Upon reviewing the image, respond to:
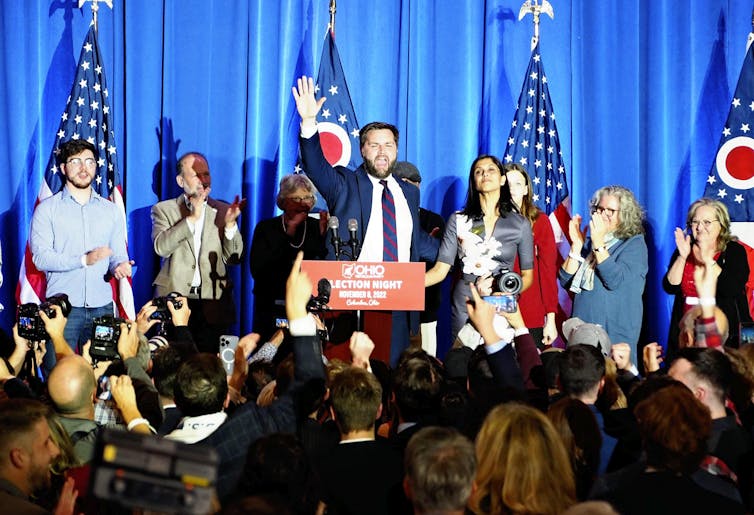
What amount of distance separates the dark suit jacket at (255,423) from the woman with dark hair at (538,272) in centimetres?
310

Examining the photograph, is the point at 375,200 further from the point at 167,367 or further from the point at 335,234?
the point at 167,367

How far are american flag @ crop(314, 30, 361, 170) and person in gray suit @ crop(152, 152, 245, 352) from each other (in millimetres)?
1038

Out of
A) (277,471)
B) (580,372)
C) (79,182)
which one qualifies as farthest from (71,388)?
(79,182)

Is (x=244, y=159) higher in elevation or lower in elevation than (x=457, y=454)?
higher

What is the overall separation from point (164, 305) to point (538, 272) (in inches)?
98.3

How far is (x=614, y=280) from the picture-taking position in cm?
648

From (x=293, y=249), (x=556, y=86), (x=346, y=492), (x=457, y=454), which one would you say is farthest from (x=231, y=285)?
(x=457, y=454)

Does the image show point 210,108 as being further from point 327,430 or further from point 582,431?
point 582,431

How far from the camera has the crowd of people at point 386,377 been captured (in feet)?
8.26

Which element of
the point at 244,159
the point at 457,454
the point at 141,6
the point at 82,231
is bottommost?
the point at 457,454

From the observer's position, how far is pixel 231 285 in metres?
6.72

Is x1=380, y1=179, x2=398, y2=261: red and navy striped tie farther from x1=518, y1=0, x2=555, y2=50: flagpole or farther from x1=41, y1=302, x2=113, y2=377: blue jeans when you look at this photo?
x1=518, y1=0, x2=555, y2=50: flagpole

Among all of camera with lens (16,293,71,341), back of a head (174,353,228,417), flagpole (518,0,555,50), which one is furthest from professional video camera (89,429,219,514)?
flagpole (518,0,555,50)

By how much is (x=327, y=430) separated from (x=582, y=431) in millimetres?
864
